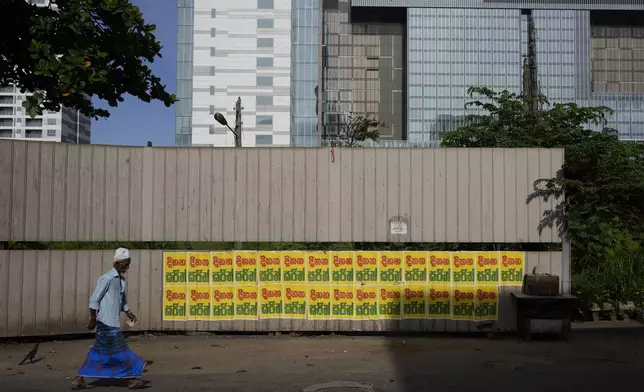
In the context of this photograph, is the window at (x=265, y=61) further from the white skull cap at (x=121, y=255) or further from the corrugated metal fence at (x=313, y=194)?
the white skull cap at (x=121, y=255)

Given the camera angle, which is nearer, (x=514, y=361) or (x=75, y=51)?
(x=514, y=361)

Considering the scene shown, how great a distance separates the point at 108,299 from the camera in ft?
24.0

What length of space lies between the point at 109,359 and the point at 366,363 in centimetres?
317

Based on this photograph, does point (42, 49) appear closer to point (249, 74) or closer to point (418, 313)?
point (418, 313)

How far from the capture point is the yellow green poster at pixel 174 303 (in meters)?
10.1

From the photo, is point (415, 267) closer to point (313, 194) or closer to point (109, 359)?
point (313, 194)

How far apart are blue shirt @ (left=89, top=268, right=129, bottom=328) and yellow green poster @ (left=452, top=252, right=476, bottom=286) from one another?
519 cm

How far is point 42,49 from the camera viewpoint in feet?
32.3

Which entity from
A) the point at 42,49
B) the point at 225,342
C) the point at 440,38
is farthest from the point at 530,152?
the point at 440,38

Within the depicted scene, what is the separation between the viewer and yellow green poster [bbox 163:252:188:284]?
33.3 ft

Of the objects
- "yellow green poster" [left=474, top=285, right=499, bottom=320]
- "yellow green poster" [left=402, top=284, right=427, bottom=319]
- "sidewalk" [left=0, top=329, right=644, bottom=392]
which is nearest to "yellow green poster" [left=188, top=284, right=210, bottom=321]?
"sidewalk" [left=0, top=329, right=644, bottom=392]

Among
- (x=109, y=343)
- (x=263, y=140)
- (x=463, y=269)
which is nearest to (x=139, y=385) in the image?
(x=109, y=343)

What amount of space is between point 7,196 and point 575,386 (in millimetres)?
8275

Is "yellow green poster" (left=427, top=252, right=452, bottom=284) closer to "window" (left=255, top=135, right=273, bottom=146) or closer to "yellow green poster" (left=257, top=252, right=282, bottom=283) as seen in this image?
"yellow green poster" (left=257, top=252, right=282, bottom=283)
